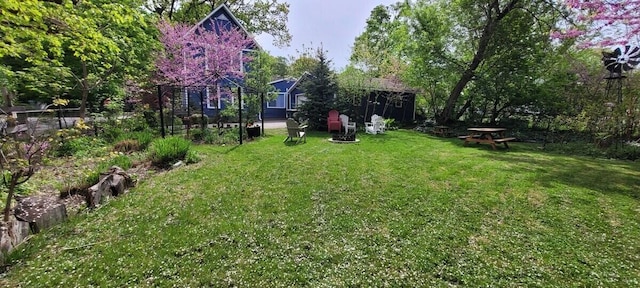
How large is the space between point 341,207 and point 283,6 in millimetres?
21334

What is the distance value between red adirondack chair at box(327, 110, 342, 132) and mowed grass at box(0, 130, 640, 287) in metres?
6.42

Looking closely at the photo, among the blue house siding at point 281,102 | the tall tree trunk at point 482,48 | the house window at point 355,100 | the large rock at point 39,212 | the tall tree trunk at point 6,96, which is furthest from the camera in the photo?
the blue house siding at point 281,102

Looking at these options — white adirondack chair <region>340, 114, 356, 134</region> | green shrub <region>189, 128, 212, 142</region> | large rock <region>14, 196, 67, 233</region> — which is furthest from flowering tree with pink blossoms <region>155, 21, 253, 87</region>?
large rock <region>14, 196, 67, 233</region>

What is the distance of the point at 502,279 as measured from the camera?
2104mm

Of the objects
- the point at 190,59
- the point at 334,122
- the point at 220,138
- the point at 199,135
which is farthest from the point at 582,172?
the point at 190,59

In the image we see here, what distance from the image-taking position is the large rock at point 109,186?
342 cm

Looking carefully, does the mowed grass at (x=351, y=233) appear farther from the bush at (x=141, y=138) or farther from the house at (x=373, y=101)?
the house at (x=373, y=101)

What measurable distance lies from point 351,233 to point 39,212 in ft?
11.1

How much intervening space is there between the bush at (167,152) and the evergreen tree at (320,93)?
7.07 meters

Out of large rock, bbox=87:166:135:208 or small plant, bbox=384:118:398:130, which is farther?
small plant, bbox=384:118:398:130

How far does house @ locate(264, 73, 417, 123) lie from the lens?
13.9 meters

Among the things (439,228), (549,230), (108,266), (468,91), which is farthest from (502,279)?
(468,91)

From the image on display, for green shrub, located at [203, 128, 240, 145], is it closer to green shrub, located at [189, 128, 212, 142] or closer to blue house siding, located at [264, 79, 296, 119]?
green shrub, located at [189, 128, 212, 142]

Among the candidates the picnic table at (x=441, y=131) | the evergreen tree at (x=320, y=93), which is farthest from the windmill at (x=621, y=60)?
the evergreen tree at (x=320, y=93)
